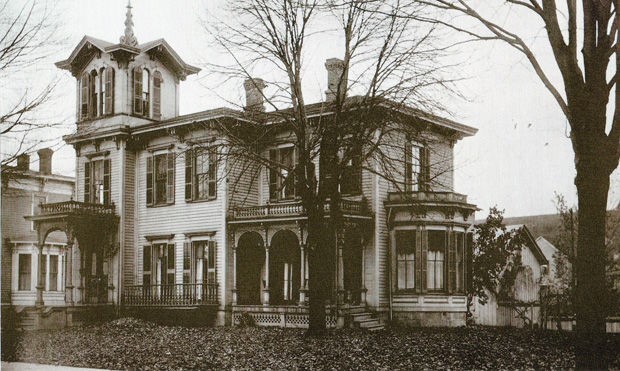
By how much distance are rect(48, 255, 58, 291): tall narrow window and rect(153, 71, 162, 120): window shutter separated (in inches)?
275

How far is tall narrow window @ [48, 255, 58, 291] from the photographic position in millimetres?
26370

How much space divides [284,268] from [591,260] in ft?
49.5

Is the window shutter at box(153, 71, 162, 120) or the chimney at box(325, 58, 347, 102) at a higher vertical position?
the window shutter at box(153, 71, 162, 120)

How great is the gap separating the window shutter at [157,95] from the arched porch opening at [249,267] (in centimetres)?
560

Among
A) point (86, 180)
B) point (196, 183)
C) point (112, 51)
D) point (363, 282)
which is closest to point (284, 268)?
point (363, 282)

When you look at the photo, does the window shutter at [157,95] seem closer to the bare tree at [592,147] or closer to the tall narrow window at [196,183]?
the tall narrow window at [196,183]

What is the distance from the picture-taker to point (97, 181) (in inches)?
1025

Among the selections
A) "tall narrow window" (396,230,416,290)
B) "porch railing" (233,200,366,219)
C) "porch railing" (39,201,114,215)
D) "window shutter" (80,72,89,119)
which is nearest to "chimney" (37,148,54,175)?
"porch railing" (39,201,114,215)

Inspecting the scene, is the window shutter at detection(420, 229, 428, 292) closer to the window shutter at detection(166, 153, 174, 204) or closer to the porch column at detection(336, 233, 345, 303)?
the porch column at detection(336, 233, 345, 303)

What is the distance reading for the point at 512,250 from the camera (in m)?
17.5

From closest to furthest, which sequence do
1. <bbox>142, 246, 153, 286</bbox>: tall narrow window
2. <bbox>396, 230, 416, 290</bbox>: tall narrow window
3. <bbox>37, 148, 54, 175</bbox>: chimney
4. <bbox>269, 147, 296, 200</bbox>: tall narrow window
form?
1. <bbox>37, 148, 54, 175</bbox>: chimney
2. <bbox>396, 230, 416, 290</bbox>: tall narrow window
3. <bbox>269, 147, 296, 200</bbox>: tall narrow window
4. <bbox>142, 246, 153, 286</bbox>: tall narrow window

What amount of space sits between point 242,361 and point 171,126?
12.1 meters

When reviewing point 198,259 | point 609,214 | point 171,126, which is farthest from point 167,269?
point 609,214

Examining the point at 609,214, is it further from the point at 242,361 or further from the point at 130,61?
the point at 130,61
